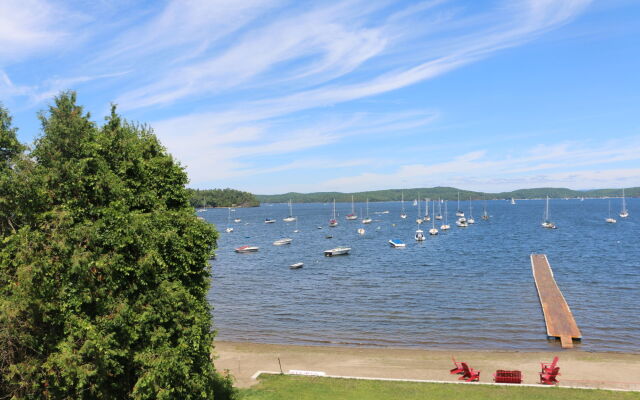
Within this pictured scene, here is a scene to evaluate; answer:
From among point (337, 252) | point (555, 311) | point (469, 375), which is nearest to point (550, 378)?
point (469, 375)

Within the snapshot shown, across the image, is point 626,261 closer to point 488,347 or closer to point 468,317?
point 468,317

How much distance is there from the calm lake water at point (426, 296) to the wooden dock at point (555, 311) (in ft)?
2.36

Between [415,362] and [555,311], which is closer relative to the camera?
[415,362]

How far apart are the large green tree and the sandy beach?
7.94 m

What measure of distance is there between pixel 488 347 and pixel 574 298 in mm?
17954

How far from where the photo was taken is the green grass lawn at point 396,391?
19250 mm

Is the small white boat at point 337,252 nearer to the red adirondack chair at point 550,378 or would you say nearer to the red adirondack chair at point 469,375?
the red adirondack chair at point 469,375

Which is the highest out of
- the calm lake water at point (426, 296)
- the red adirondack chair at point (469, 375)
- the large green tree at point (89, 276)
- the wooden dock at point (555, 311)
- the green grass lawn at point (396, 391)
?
the large green tree at point (89, 276)

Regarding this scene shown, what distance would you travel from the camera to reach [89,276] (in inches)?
556

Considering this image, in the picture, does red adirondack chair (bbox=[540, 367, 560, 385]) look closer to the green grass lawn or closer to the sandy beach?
the sandy beach

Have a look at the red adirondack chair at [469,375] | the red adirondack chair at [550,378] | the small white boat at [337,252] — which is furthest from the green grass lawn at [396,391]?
the small white boat at [337,252]

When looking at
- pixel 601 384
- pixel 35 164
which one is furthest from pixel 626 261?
pixel 35 164

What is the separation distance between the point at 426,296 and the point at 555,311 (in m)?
12.5

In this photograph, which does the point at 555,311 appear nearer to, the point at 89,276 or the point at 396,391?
the point at 396,391
